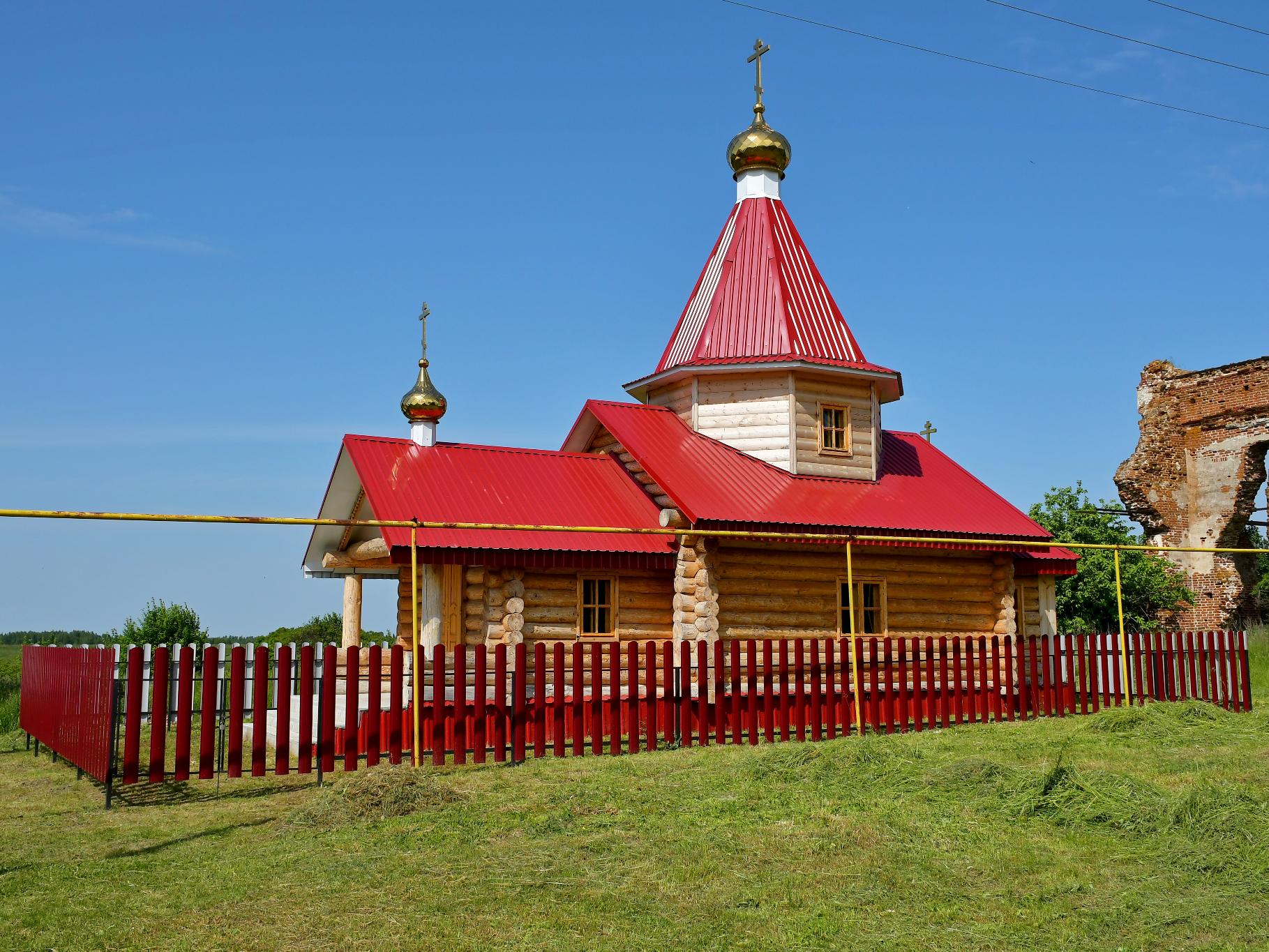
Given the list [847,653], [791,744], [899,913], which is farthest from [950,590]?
[899,913]

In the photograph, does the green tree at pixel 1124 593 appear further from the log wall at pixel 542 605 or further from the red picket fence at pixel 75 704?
the red picket fence at pixel 75 704

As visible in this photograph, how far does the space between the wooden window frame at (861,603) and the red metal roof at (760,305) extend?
3996mm

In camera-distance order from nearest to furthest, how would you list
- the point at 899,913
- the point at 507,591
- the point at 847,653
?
1. the point at 899,913
2. the point at 847,653
3. the point at 507,591

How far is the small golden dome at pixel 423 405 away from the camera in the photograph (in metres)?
19.9

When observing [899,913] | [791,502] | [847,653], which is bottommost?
[899,913]

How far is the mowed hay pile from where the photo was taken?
878 cm

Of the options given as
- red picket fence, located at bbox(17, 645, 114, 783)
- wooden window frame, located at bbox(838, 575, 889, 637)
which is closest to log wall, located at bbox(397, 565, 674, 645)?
wooden window frame, located at bbox(838, 575, 889, 637)

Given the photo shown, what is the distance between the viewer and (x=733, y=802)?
882 cm

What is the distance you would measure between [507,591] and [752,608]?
156 inches

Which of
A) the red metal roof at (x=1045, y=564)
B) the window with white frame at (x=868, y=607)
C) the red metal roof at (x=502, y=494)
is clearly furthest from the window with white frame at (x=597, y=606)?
the red metal roof at (x=1045, y=564)

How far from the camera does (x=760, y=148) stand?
23219 mm

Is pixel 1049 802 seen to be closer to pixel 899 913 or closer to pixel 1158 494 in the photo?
pixel 899 913

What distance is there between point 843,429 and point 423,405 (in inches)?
307

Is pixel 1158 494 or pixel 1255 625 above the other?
pixel 1158 494
